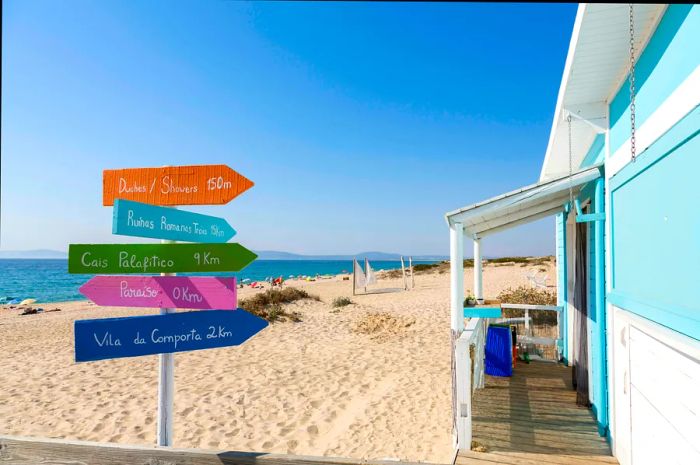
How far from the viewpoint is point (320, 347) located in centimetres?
1069

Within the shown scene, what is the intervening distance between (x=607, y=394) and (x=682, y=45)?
362 cm

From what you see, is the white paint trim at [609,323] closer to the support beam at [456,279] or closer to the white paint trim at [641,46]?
the white paint trim at [641,46]

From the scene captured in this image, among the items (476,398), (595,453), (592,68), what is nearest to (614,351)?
(595,453)

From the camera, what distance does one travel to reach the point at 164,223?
8.79ft

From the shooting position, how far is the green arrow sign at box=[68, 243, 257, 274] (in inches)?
96.1

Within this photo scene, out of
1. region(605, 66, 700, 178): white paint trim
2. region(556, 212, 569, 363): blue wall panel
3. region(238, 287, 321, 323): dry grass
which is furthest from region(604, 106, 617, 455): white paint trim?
region(238, 287, 321, 323): dry grass

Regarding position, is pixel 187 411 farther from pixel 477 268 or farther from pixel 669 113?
pixel 669 113

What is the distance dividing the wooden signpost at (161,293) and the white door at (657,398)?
8.20ft

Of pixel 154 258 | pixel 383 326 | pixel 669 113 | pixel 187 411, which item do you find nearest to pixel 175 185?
pixel 154 258

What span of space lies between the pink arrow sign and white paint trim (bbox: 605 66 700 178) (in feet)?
9.07

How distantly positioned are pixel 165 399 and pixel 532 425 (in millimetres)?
4100

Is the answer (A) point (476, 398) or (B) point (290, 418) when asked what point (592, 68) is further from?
(B) point (290, 418)

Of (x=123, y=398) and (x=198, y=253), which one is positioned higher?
(x=198, y=253)

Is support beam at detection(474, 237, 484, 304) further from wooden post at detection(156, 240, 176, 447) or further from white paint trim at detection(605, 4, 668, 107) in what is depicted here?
wooden post at detection(156, 240, 176, 447)
